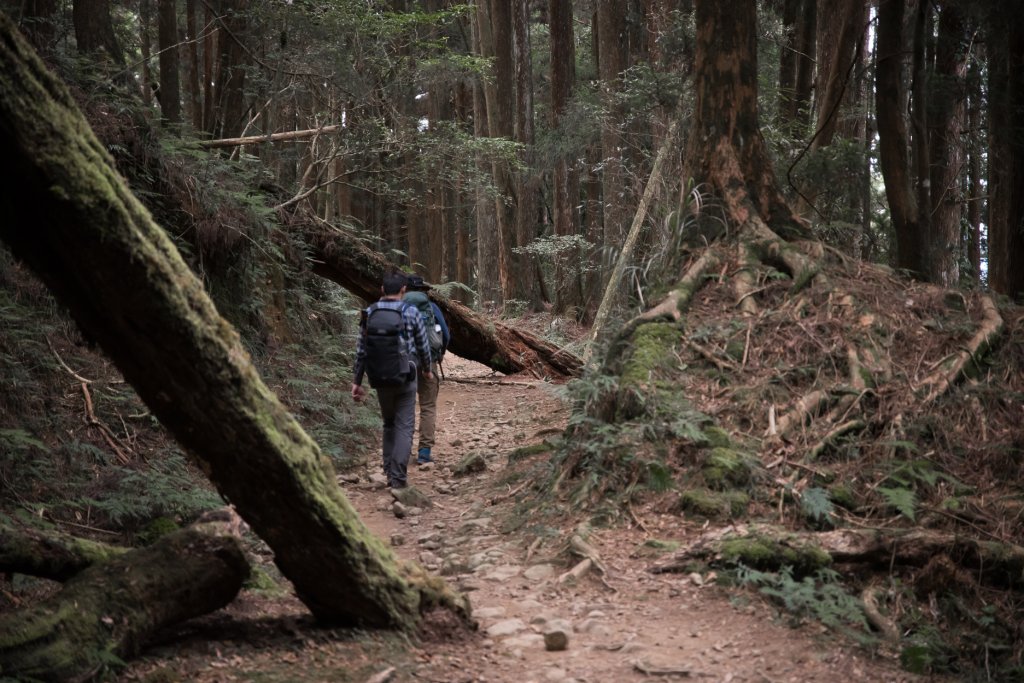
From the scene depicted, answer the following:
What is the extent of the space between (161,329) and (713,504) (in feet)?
14.2

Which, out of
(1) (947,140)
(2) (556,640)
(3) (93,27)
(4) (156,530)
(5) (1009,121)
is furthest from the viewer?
(1) (947,140)

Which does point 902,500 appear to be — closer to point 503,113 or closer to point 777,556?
point 777,556

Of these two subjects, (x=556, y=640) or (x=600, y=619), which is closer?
(x=556, y=640)

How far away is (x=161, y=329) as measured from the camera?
3.58 m

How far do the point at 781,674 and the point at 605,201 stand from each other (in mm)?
14066

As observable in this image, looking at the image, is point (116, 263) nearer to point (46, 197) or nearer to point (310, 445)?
point (46, 197)

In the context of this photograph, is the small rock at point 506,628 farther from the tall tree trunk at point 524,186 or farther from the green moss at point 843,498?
the tall tree trunk at point 524,186

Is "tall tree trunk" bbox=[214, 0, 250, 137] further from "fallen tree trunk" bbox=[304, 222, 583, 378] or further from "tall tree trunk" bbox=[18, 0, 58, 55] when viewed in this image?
"tall tree trunk" bbox=[18, 0, 58, 55]

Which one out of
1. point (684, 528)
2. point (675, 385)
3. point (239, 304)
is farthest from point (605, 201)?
point (684, 528)

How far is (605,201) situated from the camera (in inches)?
698

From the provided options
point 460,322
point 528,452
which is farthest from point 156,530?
point 460,322

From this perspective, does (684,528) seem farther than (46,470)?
No

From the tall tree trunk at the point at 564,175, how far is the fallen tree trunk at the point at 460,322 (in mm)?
6028

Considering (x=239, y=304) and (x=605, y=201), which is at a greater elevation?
(x=605, y=201)
